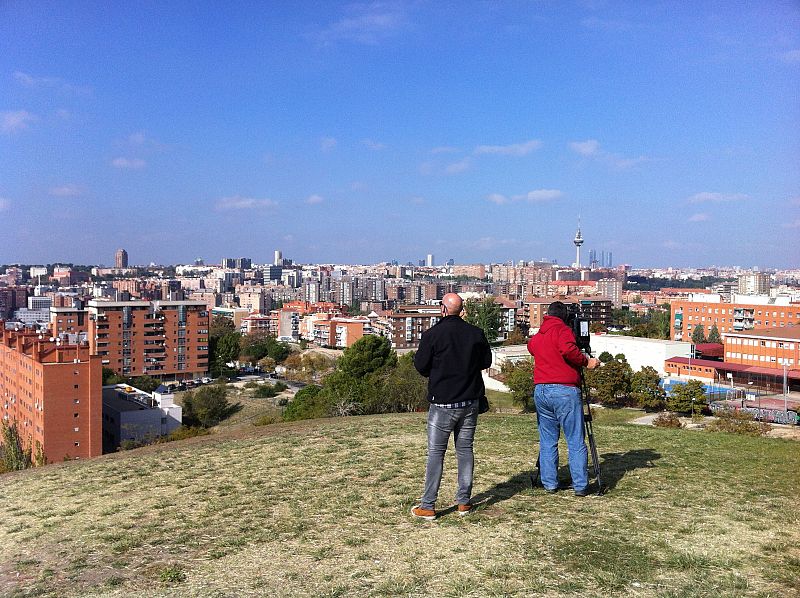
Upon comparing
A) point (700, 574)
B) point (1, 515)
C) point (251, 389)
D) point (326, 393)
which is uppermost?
point (700, 574)

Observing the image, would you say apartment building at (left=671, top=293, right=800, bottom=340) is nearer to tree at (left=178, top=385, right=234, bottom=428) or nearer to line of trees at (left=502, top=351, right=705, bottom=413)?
line of trees at (left=502, top=351, right=705, bottom=413)

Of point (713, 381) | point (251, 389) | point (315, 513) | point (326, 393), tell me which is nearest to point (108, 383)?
point (251, 389)

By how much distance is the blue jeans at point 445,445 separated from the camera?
4734 mm

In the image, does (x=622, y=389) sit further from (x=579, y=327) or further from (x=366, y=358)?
(x=579, y=327)

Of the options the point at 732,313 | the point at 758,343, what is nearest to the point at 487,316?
the point at 732,313

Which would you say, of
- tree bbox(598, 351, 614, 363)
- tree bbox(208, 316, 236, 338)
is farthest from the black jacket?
tree bbox(208, 316, 236, 338)

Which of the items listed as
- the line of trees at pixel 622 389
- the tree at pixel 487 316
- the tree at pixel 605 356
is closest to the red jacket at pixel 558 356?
the line of trees at pixel 622 389

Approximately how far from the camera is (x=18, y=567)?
4418mm

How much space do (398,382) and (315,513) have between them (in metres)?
16.8

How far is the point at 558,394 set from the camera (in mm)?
5133

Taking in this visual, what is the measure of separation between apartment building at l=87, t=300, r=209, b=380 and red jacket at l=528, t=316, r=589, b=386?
2157 inches

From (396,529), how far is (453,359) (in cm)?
119

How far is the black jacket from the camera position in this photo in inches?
185

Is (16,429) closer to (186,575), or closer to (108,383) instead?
(108,383)
